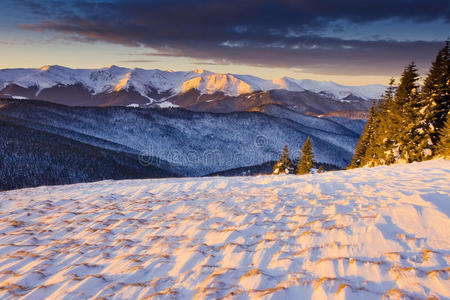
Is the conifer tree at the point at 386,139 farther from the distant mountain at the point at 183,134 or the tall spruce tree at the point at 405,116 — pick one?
the distant mountain at the point at 183,134

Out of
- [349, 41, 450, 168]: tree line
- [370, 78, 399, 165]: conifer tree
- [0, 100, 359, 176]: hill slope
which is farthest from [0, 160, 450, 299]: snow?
[0, 100, 359, 176]: hill slope

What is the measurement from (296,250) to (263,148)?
150m

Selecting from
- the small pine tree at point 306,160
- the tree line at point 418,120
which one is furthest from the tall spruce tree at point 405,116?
the small pine tree at point 306,160

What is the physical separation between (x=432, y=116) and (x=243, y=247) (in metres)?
23.8

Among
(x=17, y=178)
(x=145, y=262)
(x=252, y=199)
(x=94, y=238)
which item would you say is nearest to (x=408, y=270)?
(x=145, y=262)

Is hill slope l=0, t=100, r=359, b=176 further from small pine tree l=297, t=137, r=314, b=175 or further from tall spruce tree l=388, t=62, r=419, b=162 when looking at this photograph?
tall spruce tree l=388, t=62, r=419, b=162

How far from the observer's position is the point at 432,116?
20281mm

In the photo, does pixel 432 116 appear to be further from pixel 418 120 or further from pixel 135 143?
pixel 135 143

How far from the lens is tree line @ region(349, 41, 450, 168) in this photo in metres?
19.4

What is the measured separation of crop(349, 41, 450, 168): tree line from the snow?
13.0 meters

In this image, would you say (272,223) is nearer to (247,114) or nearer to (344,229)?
(344,229)

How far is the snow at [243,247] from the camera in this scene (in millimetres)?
3398

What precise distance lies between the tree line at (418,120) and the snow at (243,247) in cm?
1302

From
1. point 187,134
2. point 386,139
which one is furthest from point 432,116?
point 187,134
